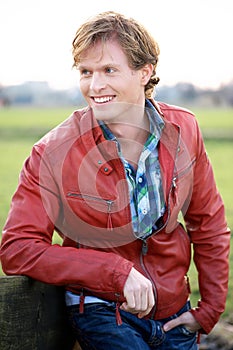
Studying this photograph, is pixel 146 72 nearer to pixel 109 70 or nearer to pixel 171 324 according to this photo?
pixel 109 70

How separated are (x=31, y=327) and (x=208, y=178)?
108 centimetres

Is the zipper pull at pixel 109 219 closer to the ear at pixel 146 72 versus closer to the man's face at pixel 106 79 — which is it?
the man's face at pixel 106 79

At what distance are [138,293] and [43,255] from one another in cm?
38

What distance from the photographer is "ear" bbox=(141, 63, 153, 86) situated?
3.06m

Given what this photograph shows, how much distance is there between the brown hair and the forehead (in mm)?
15

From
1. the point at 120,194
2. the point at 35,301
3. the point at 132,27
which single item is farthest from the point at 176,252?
the point at 132,27

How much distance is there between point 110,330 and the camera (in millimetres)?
2742

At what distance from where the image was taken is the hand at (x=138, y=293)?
8.55 feet

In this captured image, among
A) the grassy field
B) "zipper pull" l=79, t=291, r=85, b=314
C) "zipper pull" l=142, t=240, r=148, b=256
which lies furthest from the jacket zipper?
the grassy field

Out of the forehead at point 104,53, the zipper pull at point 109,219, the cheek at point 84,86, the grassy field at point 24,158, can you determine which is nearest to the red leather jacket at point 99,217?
the zipper pull at point 109,219

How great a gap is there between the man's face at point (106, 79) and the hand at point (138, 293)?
70cm

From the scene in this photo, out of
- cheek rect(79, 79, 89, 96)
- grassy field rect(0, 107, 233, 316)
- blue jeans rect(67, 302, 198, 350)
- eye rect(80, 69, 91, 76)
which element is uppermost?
eye rect(80, 69, 91, 76)

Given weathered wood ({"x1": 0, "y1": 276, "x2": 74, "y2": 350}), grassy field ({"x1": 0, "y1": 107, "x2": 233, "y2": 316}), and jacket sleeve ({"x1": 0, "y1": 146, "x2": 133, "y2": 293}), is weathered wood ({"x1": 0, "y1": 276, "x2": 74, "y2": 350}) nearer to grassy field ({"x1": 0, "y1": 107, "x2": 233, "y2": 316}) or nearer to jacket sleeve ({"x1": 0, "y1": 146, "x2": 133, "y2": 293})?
jacket sleeve ({"x1": 0, "y1": 146, "x2": 133, "y2": 293})

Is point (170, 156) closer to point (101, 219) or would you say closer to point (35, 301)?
point (101, 219)
